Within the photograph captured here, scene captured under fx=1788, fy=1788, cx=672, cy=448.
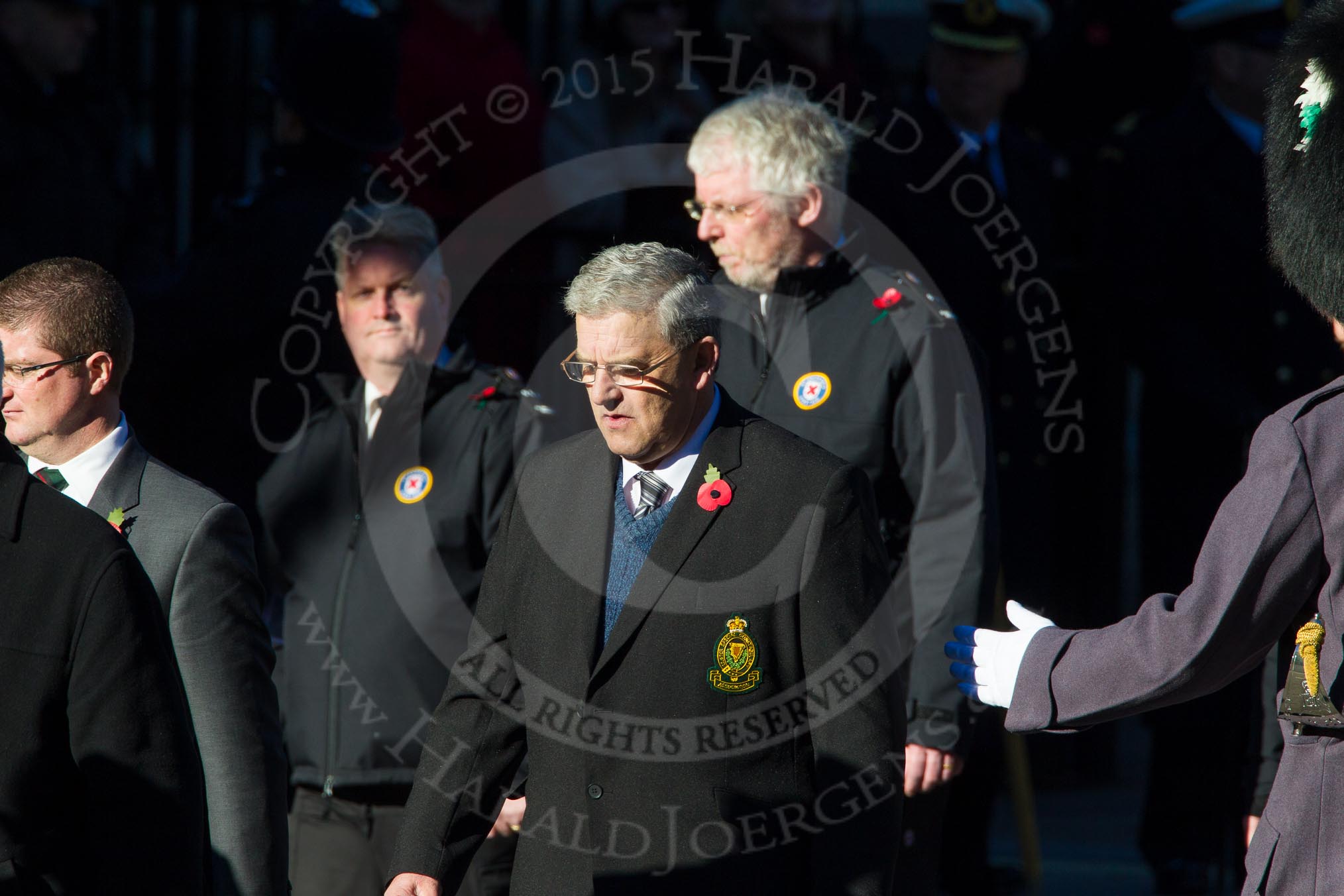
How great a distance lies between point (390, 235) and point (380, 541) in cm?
80

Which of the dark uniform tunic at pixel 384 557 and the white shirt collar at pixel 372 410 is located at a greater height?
the white shirt collar at pixel 372 410

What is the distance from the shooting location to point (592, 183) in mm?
6391

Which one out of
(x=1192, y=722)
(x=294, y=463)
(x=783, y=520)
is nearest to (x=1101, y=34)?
(x=1192, y=722)

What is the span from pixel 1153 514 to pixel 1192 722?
75cm

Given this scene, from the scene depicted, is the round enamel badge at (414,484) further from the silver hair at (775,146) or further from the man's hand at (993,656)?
the man's hand at (993,656)

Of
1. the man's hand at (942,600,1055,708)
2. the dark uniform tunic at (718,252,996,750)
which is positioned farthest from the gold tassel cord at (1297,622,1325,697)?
the dark uniform tunic at (718,252,996,750)

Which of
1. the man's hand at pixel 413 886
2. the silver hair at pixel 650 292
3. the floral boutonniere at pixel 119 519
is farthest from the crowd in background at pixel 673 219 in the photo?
the man's hand at pixel 413 886

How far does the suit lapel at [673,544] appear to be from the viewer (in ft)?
10.5

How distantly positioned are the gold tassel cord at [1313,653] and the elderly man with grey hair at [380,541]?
1.91 m

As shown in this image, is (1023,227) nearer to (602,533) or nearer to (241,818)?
(602,533)

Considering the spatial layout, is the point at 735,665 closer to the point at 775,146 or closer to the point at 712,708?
the point at 712,708

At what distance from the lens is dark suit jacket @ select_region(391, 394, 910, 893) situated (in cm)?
314

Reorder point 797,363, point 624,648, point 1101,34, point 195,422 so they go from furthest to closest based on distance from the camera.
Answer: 1. point 1101,34
2. point 195,422
3. point 797,363
4. point 624,648

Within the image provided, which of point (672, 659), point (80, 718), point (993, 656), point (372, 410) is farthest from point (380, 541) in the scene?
point (993, 656)
